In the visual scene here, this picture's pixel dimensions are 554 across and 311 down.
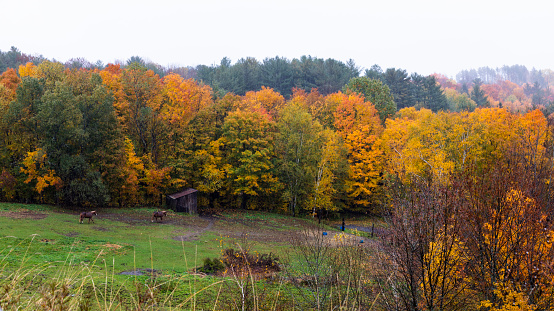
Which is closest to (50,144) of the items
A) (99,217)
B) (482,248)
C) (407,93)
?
(99,217)

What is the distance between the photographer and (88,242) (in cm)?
1953

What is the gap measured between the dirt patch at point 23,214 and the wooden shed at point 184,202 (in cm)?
1079

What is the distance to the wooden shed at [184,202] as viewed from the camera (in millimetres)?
34250

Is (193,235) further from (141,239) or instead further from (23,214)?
(23,214)

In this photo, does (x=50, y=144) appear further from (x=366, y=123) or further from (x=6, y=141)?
(x=366, y=123)

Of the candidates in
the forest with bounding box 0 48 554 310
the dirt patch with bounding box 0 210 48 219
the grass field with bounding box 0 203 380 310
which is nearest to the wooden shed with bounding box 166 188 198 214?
the grass field with bounding box 0 203 380 310

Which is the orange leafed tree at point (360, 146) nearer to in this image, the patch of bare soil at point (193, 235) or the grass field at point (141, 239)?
the grass field at point (141, 239)

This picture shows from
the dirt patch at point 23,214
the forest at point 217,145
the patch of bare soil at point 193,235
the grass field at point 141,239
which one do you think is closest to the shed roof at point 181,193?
the forest at point 217,145

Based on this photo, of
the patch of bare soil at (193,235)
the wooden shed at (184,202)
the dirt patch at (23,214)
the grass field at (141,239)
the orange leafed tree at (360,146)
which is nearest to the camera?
the grass field at (141,239)

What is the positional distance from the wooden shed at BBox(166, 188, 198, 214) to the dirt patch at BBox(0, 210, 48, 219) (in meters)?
10.8

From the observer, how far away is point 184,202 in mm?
34375

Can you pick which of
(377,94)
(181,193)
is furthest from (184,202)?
(377,94)

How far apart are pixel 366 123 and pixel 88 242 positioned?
114 ft

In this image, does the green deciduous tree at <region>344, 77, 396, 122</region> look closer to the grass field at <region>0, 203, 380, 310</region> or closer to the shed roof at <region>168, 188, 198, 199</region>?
the grass field at <region>0, 203, 380, 310</region>
